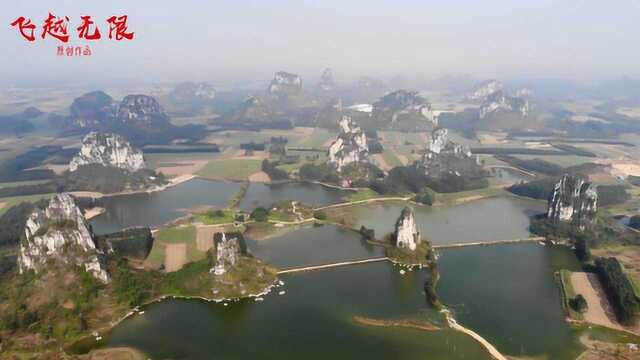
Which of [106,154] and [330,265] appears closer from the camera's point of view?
[330,265]

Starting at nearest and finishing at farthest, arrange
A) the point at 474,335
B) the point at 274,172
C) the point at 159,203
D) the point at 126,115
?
the point at 474,335
the point at 159,203
the point at 274,172
the point at 126,115

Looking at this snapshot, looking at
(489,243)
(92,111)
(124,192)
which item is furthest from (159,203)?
(92,111)

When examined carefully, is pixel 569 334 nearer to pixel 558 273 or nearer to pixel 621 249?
pixel 558 273

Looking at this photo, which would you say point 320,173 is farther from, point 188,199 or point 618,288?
point 618,288

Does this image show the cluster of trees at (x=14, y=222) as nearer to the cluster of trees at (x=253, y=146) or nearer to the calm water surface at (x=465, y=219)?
the calm water surface at (x=465, y=219)

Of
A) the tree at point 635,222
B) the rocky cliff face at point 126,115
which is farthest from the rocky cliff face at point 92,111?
the tree at point 635,222
